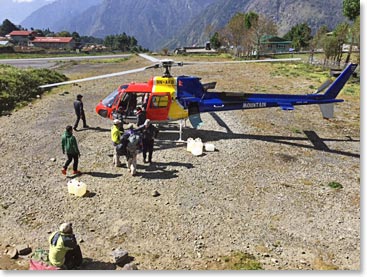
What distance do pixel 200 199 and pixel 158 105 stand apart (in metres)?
5.47

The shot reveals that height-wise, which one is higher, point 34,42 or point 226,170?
point 34,42

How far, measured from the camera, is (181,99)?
47.5 feet

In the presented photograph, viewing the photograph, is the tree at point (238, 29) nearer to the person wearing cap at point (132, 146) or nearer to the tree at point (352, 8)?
the tree at point (352, 8)

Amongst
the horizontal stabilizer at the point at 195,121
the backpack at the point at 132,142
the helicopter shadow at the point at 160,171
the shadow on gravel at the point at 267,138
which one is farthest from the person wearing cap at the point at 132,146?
the horizontal stabilizer at the point at 195,121

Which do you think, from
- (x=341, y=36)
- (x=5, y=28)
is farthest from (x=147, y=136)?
(x=5, y=28)

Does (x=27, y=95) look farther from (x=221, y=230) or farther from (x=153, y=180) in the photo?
(x=221, y=230)

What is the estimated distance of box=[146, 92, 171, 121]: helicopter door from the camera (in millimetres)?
14234

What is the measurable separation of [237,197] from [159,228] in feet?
9.27

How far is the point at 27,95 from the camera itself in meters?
23.1

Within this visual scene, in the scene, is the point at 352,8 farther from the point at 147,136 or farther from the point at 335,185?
the point at 147,136

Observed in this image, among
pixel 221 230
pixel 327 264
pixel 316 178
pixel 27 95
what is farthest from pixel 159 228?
pixel 27 95

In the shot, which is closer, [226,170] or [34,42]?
[226,170]

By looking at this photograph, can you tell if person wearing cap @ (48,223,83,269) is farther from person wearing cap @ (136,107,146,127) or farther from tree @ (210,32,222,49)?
tree @ (210,32,222,49)

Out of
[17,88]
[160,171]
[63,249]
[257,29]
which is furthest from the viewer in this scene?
[257,29]
